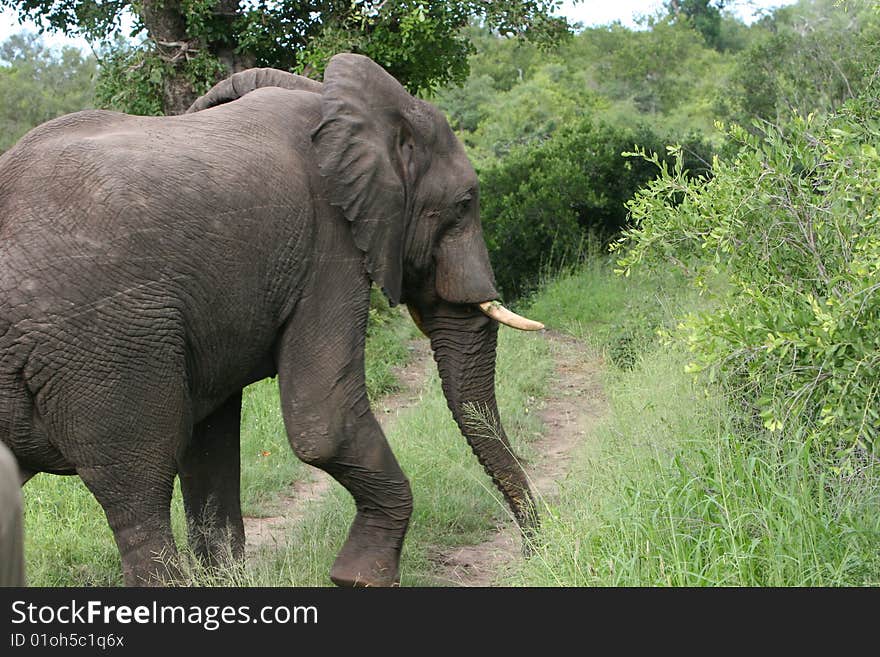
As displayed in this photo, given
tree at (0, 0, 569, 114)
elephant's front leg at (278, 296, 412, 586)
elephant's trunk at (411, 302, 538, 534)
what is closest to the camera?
elephant's front leg at (278, 296, 412, 586)

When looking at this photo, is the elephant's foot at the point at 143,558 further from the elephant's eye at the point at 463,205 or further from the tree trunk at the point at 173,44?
the tree trunk at the point at 173,44

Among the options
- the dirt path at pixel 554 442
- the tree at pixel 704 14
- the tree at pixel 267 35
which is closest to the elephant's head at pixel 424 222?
the dirt path at pixel 554 442

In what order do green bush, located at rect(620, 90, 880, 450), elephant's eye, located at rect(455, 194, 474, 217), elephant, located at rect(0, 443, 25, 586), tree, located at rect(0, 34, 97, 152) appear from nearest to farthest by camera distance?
elephant, located at rect(0, 443, 25, 586), green bush, located at rect(620, 90, 880, 450), elephant's eye, located at rect(455, 194, 474, 217), tree, located at rect(0, 34, 97, 152)

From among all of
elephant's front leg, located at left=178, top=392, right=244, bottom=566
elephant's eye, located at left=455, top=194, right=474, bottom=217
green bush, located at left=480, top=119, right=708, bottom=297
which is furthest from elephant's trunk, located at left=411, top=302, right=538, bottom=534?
green bush, located at left=480, top=119, right=708, bottom=297

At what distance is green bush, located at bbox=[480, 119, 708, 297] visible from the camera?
45.0ft

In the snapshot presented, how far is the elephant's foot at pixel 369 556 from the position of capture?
16.6 ft

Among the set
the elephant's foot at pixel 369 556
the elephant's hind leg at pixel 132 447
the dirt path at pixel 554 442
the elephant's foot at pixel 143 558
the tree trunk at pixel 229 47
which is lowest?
the dirt path at pixel 554 442

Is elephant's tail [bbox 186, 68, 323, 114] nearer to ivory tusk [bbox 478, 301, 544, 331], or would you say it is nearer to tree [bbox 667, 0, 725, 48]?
ivory tusk [bbox 478, 301, 544, 331]

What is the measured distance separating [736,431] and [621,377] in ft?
12.9

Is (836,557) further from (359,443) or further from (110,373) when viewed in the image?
(110,373)

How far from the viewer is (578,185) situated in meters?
13.9

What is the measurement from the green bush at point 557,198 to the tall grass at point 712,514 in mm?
7864

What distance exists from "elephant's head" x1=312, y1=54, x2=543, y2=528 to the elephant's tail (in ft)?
1.41

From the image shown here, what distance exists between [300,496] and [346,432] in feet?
8.13
